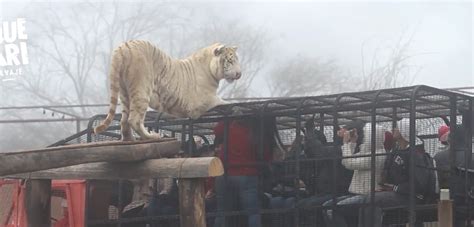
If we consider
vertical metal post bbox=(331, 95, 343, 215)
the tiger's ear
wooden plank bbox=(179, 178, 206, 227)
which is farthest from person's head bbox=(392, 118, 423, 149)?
wooden plank bbox=(179, 178, 206, 227)

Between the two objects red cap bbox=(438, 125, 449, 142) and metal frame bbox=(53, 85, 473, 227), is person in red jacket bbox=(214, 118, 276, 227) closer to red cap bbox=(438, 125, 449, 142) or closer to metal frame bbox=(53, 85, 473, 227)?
metal frame bbox=(53, 85, 473, 227)

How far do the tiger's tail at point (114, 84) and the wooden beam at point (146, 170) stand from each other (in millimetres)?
489

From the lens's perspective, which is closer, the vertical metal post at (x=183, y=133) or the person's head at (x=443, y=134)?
the person's head at (x=443, y=134)

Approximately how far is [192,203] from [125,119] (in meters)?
1.31

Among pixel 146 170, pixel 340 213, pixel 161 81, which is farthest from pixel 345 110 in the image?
pixel 146 170

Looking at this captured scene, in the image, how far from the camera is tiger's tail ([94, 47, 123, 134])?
570 cm

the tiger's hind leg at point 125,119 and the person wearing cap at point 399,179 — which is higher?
the tiger's hind leg at point 125,119

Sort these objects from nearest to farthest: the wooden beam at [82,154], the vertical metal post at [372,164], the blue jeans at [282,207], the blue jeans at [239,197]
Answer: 1. the wooden beam at [82,154]
2. the vertical metal post at [372,164]
3. the blue jeans at [282,207]
4. the blue jeans at [239,197]

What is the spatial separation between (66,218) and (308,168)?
236cm

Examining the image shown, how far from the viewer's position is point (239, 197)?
714 cm

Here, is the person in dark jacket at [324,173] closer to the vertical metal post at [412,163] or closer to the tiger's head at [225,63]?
the vertical metal post at [412,163]

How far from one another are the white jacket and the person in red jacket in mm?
790

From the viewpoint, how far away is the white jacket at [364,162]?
652 cm

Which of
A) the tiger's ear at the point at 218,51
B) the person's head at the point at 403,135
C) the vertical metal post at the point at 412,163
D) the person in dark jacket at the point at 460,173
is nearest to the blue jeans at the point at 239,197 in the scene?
the tiger's ear at the point at 218,51
